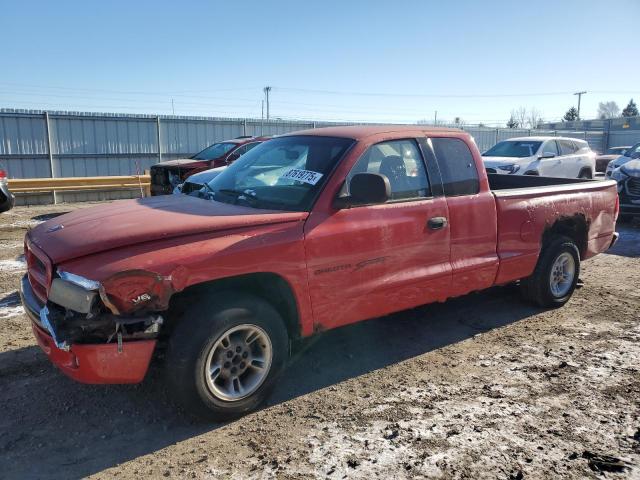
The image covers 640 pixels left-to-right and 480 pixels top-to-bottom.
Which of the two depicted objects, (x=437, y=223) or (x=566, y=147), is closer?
(x=437, y=223)

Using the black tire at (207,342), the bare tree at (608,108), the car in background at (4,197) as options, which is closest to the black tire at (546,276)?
the black tire at (207,342)

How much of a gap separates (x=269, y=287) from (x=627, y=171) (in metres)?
10.1

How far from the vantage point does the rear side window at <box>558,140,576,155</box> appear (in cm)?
1520

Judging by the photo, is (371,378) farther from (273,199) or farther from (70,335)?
(70,335)

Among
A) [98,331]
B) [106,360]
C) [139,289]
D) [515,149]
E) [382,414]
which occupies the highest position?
[515,149]

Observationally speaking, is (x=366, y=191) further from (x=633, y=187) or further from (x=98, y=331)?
(x=633, y=187)

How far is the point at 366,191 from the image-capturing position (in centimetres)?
376

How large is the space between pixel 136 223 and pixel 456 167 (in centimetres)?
281

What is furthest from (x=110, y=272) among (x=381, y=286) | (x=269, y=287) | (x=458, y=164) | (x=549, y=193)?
(x=549, y=193)

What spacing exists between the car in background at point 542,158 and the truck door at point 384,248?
9847 mm

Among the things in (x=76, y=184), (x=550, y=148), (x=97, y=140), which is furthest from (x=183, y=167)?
(x=550, y=148)

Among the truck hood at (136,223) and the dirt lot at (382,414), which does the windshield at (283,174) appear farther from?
the dirt lot at (382,414)

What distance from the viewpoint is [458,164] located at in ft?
15.6

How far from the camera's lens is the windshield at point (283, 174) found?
3.92 meters
